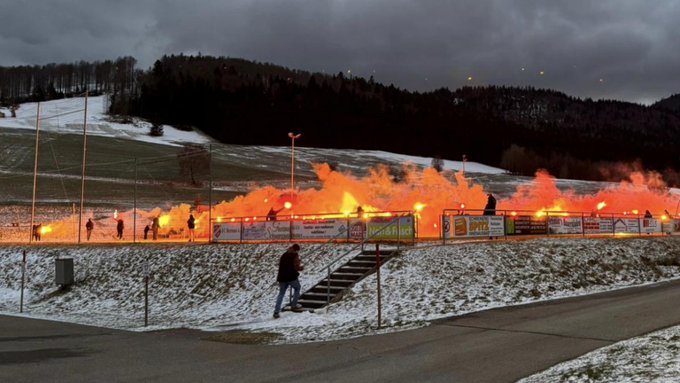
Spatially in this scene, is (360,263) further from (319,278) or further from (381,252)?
(319,278)

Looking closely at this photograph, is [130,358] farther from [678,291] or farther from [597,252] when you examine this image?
[597,252]

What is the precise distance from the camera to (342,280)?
1853cm

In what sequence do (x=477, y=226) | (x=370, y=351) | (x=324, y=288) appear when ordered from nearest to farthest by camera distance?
(x=370, y=351) < (x=324, y=288) < (x=477, y=226)

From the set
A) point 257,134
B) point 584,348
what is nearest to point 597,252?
point 584,348

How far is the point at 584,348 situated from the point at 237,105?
164 m

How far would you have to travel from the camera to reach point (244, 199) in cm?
5100

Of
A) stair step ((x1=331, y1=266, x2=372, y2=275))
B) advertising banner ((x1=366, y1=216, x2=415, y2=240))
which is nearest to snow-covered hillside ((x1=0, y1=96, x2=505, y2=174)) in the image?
advertising banner ((x1=366, y1=216, x2=415, y2=240))

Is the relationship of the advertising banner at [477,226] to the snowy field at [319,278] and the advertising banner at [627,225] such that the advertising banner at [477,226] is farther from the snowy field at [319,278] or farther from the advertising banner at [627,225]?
the advertising banner at [627,225]

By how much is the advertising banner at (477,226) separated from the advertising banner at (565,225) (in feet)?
12.9

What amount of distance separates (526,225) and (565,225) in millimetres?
3152

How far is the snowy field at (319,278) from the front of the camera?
1590 centimetres

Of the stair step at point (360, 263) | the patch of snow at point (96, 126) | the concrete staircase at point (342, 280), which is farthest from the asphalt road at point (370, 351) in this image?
the patch of snow at point (96, 126)

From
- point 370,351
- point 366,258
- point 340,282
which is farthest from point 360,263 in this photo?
point 370,351

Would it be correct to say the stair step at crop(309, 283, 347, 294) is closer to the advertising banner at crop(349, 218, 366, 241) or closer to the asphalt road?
the asphalt road
